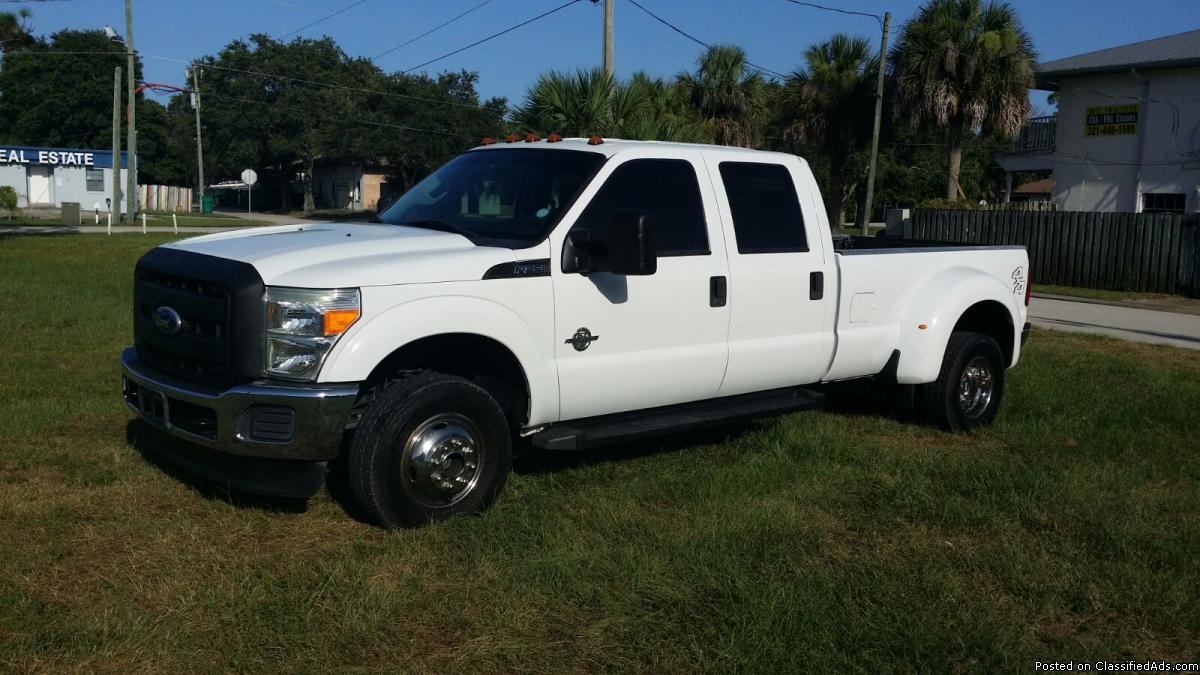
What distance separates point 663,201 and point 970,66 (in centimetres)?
2534

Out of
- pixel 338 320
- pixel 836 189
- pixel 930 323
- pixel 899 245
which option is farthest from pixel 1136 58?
pixel 338 320

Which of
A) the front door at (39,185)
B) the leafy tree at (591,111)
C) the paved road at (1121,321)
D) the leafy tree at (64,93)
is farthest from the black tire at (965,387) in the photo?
the leafy tree at (64,93)

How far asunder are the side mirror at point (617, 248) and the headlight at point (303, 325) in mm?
1237

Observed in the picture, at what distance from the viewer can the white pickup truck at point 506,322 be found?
4758 millimetres

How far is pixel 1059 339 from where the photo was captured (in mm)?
12773

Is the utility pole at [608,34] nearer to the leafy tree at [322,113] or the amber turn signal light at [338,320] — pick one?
the amber turn signal light at [338,320]

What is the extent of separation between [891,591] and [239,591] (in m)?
2.67

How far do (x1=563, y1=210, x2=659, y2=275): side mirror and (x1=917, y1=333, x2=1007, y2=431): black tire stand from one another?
2.89 meters

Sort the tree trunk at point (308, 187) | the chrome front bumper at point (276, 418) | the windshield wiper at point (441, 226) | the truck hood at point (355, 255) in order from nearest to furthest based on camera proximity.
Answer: the chrome front bumper at point (276, 418)
the truck hood at point (355, 255)
the windshield wiper at point (441, 226)
the tree trunk at point (308, 187)

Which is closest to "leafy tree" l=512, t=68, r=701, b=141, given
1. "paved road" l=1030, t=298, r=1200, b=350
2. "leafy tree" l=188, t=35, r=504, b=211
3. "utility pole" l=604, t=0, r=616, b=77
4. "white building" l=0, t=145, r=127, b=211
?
"utility pole" l=604, t=0, r=616, b=77

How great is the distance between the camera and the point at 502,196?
5.95m

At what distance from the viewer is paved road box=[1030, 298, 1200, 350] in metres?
13.8

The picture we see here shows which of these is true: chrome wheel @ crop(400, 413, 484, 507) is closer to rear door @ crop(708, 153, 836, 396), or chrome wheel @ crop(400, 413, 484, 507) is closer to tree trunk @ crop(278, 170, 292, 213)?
rear door @ crop(708, 153, 836, 396)

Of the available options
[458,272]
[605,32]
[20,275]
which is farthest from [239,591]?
[605,32]
